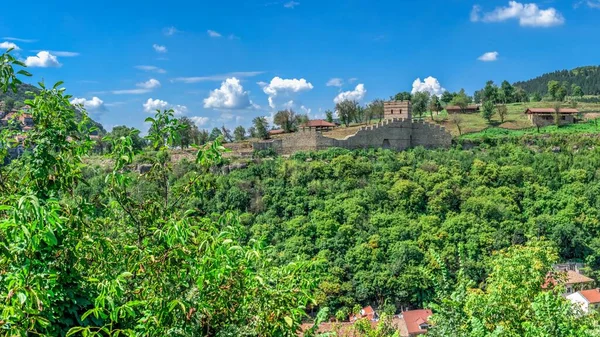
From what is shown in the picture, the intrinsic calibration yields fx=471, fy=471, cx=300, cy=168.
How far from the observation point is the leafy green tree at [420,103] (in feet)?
150

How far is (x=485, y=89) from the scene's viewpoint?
57.2 m

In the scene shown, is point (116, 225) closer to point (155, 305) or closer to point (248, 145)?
point (155, 305)

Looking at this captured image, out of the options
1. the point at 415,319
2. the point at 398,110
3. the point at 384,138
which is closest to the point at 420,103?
the point at 398,110

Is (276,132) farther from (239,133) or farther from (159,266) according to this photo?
(159,266)

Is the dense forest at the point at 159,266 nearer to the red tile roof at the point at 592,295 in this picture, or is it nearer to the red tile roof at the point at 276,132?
the red tile roof at the point at 592,295

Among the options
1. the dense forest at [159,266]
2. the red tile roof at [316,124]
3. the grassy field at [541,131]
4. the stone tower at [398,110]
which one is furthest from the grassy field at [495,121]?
the dense forest at [159,266]

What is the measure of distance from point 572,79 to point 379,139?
88.0 meters

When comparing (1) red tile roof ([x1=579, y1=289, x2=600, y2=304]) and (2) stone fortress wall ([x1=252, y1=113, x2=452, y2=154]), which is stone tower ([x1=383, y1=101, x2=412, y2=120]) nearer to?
(2) stone fortress wall ([x1=252, y1=113, x2=452, y2=154])

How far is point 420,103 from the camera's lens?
150ft

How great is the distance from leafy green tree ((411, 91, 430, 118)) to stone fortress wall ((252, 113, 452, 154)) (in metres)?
13.7

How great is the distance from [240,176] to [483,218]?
13277 millimetres

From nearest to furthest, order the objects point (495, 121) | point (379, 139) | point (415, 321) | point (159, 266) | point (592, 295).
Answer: point (159, 266)
point (415, 321)
point (592, 295)
point (379, 139)
point (495, 121)

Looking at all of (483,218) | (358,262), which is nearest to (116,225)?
(358,262)

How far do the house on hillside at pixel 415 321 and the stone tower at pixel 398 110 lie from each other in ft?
54.2
